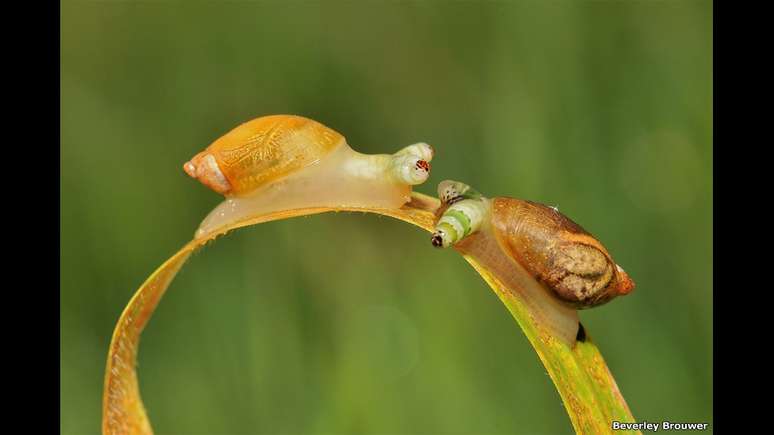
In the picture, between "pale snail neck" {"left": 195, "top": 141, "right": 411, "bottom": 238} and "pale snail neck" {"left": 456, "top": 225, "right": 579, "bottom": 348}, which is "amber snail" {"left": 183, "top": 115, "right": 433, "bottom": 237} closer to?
"pale snail neck" {"left": 195, "top": 141, "right": 411, "bottom": 238}

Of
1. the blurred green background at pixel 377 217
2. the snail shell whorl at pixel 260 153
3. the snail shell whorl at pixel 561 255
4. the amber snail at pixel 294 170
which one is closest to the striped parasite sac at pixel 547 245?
the snail shell whorl at pixel 561 255

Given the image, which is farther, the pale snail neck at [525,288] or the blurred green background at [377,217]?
the blurred green background at [377,217]

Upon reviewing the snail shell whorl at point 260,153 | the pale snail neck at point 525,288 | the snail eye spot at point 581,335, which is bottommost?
the snail eye spot at point 581,335

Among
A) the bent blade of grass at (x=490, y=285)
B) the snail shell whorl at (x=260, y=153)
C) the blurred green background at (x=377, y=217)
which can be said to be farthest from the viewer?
the blurred green background at (x=377, y=217)

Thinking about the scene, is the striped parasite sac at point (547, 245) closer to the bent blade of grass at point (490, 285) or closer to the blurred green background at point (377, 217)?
the bent blade of grass at point (490, 285)

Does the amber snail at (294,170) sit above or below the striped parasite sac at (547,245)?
above

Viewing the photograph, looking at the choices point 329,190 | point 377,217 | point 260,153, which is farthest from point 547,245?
point 377,217

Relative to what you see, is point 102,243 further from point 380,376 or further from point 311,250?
point 380,376

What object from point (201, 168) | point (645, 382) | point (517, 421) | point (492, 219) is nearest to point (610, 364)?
point (645, 382)
